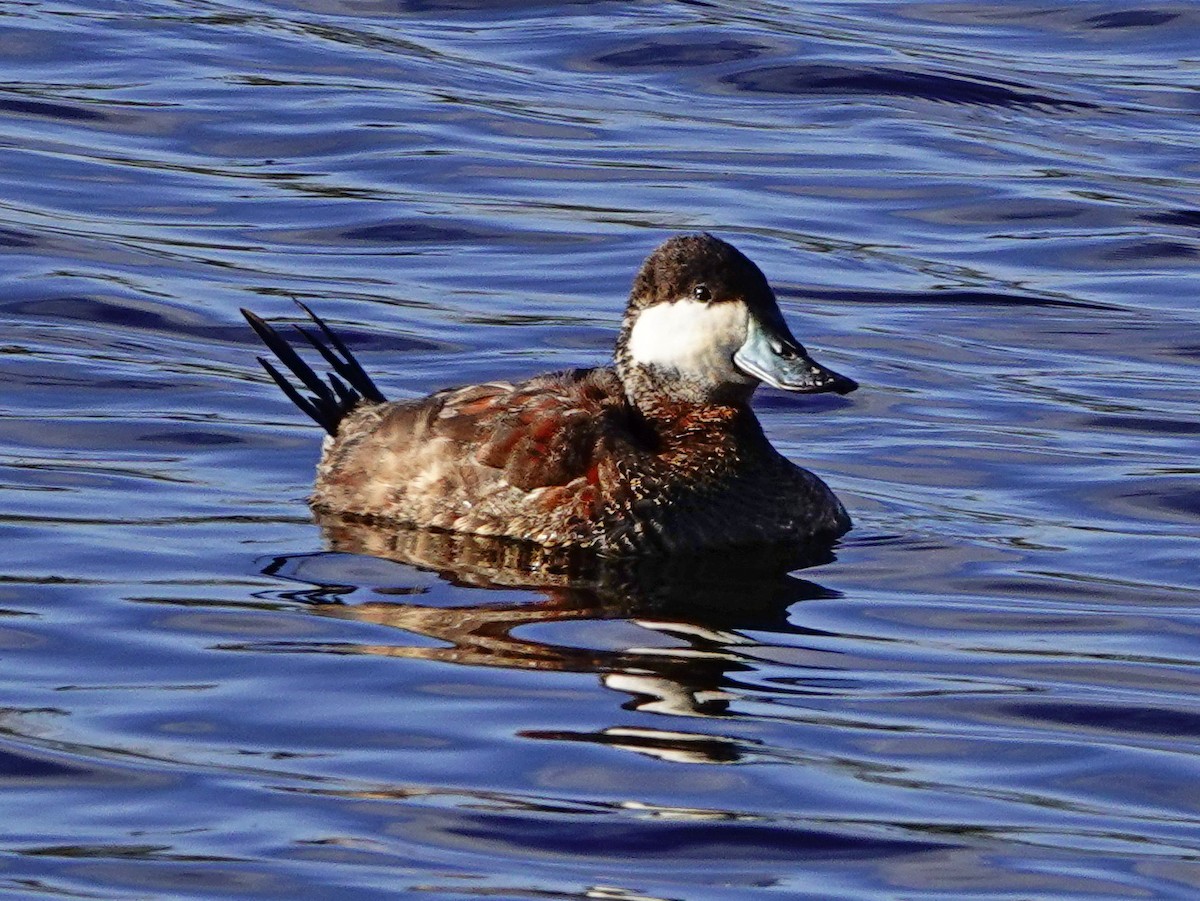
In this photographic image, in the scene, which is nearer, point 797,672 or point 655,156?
point 797,672

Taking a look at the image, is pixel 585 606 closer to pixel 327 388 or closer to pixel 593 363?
pixel 327 388

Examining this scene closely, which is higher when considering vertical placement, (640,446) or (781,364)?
(781,364)

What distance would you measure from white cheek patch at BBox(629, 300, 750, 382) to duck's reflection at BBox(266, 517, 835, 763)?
700 mm

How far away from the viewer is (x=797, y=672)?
7.02m

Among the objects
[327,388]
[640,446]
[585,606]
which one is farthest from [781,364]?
[327,388]

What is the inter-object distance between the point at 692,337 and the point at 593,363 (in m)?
2.65

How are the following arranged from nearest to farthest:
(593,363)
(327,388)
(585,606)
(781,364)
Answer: (585,606), (781,364), (327,388), (593,363)

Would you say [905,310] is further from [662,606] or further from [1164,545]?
[662,606]

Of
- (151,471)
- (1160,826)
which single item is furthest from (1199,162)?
(1160,826)

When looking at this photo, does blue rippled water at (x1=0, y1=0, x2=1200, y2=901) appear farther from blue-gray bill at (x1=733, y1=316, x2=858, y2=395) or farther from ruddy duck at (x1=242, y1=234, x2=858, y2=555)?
blue-gray bill at (x1=733, y1=316, x2=858, y2=395)

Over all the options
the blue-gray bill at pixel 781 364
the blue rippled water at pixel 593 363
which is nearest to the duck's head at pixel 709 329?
the blue-gray bill at pixel 781 364

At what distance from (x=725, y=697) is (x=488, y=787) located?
0.95 m

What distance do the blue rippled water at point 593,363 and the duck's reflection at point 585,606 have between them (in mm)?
26

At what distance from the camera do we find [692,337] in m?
8.73
